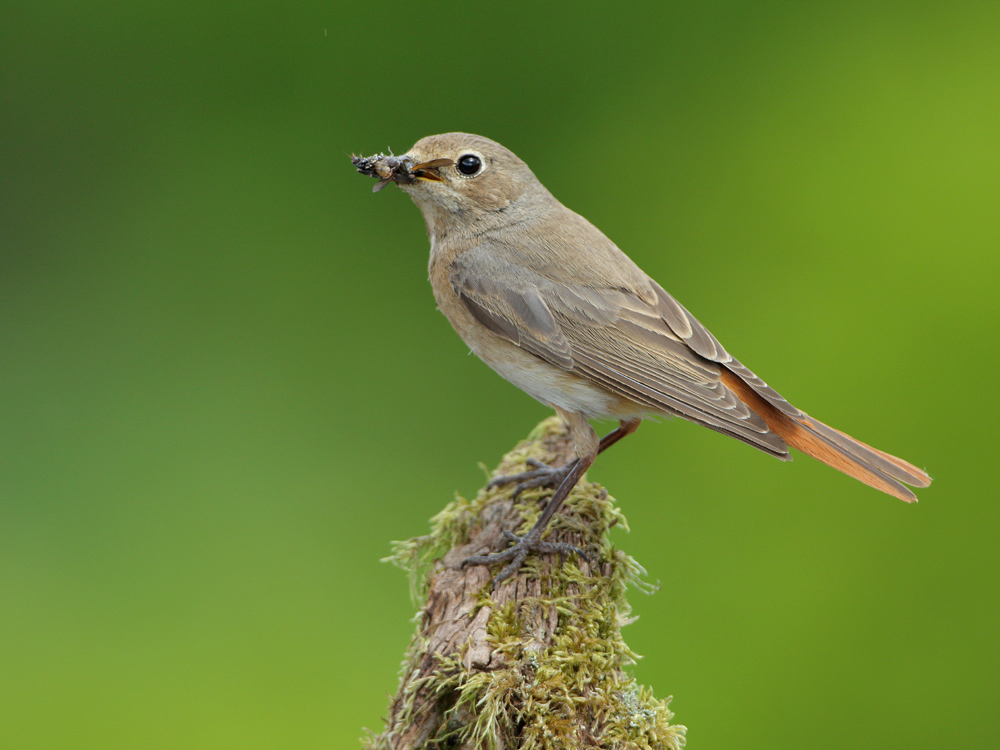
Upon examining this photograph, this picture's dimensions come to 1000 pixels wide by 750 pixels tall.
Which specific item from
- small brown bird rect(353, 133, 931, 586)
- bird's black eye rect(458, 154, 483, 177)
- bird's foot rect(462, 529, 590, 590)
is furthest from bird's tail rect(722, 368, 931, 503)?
bird's black eye rect(458, 154, 483, 177)

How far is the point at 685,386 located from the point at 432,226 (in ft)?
3.57

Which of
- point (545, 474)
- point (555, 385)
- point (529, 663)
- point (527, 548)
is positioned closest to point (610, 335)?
point (555, 385)

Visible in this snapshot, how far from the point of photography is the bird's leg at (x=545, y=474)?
290cm

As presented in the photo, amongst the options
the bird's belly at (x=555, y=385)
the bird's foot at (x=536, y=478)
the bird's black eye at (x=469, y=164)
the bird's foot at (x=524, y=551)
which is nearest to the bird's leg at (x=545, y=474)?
the bird's foot at (x=536, y=478)

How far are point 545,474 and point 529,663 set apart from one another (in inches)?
39.4

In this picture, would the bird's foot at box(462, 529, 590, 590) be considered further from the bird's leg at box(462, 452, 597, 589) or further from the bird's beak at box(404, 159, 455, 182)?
the bird's beak at box(404, 159, 455, 182)

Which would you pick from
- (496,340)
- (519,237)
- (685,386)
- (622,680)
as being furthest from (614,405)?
(622,680)

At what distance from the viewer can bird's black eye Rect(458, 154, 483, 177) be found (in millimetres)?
2924

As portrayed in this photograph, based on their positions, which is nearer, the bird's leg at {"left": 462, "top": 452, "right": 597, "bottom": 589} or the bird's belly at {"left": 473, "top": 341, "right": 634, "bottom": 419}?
the bird's leg at {"left": 462, "top": 452, "right": 597, "bottom": 589}

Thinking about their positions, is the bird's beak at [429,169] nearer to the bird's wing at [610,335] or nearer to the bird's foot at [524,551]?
the bird's wing at [610,335]

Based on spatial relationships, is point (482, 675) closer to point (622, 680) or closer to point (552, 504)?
point (622, 680)

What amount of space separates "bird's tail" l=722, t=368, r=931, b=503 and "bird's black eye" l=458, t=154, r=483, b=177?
1.12 m

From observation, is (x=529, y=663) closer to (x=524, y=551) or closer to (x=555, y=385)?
(x=524, y=551)

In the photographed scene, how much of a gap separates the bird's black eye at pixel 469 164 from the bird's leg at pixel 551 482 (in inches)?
34.8
